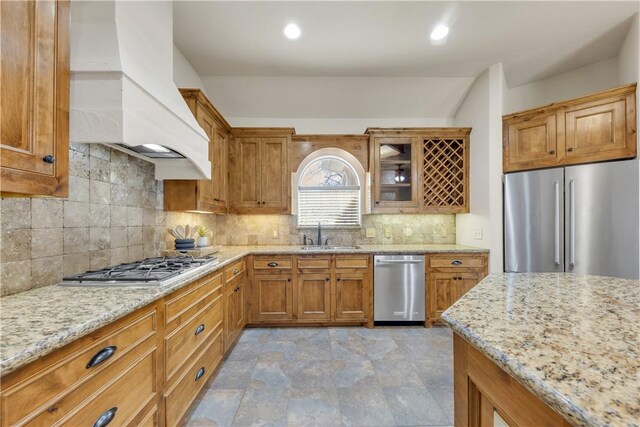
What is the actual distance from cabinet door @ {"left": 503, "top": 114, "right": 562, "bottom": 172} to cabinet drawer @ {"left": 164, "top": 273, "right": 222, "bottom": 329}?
327cm

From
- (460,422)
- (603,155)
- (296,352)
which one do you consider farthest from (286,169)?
(603,155)

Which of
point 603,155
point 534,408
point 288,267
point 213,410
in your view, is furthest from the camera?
point 288,267

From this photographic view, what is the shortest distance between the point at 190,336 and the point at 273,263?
4.56 ft

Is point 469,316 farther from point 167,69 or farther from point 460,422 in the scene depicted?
point 167,69

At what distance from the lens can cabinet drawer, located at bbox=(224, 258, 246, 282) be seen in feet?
7.76

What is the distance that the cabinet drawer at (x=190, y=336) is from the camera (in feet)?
4.77

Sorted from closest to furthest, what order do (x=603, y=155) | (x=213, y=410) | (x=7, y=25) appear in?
1. (x=7, y=25)
2. (x=213, y=410)
3. (x=603, y=155)

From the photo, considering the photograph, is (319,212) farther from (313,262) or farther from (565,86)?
(565,86)

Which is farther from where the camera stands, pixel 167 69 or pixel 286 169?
pixel 286 169

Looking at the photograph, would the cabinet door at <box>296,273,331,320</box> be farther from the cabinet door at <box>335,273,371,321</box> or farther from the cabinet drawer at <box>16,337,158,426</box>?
the cabinet drawer at <box>16,337,158,426</box>

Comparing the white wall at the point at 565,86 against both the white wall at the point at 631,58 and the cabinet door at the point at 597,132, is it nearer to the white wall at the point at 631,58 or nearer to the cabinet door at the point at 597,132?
the white wall at the point at 631,58

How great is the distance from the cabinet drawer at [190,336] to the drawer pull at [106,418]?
36cm

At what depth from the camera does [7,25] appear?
0.87m

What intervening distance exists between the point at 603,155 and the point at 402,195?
1.88m
